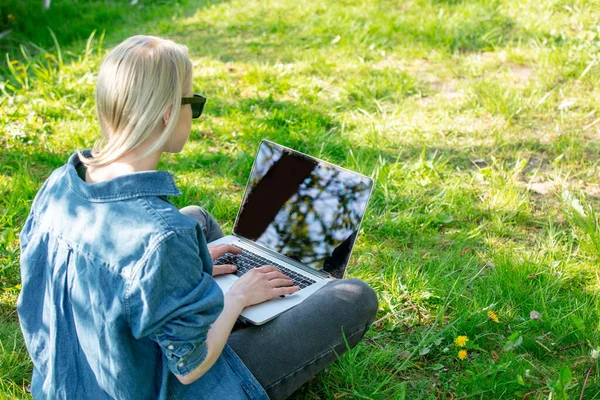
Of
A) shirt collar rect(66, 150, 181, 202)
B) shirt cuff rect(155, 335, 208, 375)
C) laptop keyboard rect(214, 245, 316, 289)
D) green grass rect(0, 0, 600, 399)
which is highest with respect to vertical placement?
shirt collar rect(66, 150, 181, 202)

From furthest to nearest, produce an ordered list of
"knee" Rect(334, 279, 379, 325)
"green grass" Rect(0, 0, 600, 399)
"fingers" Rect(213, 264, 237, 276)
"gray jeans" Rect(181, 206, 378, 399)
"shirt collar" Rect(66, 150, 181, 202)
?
"green grass" Rect(0, 0, 600, 399), "fingers" Rect(213, 264, 237, 276), "knee" Rect(334, 279, 379, 325), "gray jeans" Rect(181, 206, 378, 399), "shirt collar" Rect(66, 150, 181, 202)

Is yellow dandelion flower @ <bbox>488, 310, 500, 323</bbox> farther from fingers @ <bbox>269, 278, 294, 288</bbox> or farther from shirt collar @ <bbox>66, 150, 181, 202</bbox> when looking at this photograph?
shirt collar @ <bbox>66, 150, 181, 202</bbox>

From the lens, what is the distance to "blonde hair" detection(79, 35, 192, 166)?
5.82 ft

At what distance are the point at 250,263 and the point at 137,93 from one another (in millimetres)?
1065

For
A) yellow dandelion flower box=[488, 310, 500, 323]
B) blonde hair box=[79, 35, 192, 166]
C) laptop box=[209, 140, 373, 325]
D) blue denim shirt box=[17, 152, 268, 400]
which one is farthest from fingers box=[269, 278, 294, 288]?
yellow dandelion flower box=[488, 310, 500, 323]

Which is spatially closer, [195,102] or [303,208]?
[195,102]

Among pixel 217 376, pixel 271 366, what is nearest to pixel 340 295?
pixel 271 366

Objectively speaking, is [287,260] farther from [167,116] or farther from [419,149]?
[419,149]

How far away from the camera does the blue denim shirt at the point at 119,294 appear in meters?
1.62

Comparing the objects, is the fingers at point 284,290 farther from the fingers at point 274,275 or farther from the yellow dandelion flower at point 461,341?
the yellow dandelion flower at point 461,341

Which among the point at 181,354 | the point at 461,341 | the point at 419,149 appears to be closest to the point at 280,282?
the point at 181,354

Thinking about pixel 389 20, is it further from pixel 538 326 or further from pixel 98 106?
pixel 98 106

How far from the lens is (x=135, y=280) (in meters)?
1.61

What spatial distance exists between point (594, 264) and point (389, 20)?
12.0 ft
